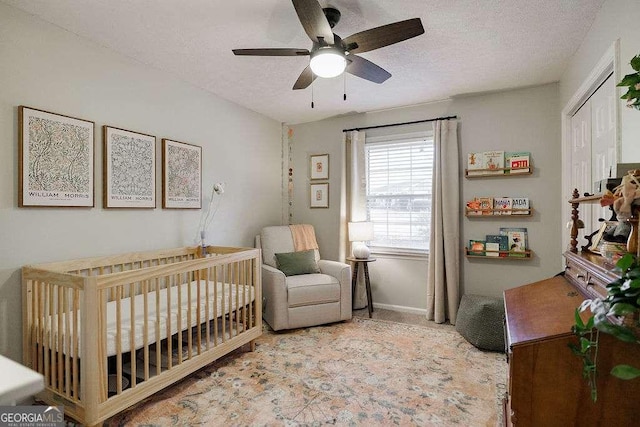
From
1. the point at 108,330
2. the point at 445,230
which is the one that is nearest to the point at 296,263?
the point at 445,230

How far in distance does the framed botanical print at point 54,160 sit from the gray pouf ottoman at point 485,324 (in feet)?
Answer: 10.3

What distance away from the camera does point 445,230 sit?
3.29m

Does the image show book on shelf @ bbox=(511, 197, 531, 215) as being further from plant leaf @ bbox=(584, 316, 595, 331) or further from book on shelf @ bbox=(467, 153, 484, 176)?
plant leaf @ bbox=(584, 316, 595, 331)

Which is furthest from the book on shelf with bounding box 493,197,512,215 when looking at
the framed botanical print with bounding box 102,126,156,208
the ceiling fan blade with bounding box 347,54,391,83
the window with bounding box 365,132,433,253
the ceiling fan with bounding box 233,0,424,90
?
the framed botanical print with bounding box 102,126,156,208

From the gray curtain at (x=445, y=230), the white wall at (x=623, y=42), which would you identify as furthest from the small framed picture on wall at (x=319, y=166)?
the white wall at (x=623, y=42)

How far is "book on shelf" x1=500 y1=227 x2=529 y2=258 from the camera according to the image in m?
3.07

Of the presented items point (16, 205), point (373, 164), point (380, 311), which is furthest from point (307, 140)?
point (16, 205)

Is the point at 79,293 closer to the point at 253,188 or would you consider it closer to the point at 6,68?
the point at 6,68

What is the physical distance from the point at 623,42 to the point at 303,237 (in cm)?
303

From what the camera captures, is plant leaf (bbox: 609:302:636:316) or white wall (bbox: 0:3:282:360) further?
white wall (bbox: 0:3:282:360)

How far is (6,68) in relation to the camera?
72.6 inches

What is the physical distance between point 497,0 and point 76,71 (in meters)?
2.68

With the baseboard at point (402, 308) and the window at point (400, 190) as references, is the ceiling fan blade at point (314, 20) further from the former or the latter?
the baseboard at point (402, 308)

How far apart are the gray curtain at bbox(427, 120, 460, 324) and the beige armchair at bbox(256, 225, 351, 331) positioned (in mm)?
906
